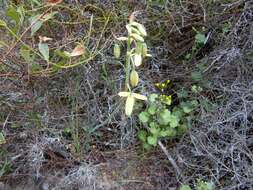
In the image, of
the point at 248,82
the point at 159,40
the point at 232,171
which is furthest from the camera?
the point at 159,40

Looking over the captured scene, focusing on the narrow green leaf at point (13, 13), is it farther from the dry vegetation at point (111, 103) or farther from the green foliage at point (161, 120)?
the green foliage at point (161, 120)

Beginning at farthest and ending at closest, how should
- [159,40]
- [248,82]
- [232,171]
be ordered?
[159,40] < [248,82] < [232,171]

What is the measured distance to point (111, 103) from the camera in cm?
174

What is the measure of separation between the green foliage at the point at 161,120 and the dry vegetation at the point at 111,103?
4 cm

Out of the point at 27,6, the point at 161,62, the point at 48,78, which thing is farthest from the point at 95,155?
the point at 27,6

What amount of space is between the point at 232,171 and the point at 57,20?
93 cm

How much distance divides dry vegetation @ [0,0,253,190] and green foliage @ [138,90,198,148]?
0.13 feet

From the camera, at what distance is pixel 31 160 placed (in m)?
1.71

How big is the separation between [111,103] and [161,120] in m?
0.22

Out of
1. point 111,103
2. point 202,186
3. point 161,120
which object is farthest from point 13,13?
point 202,186

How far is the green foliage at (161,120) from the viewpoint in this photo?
5.50 feet

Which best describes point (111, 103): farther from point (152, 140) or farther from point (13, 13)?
point (13, 13)

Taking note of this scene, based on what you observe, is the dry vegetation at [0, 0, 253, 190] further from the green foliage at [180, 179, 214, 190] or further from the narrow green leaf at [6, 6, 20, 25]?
the narrow green leaf at [6, 6, 20, 25]

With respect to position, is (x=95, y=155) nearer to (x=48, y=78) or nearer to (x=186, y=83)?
(x=48, y=78)
